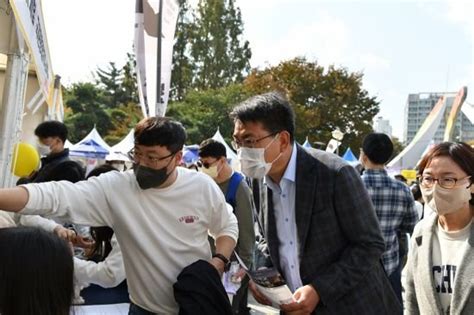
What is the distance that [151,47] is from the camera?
5531mm

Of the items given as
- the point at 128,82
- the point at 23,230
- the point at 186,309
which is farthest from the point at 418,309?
the point at 128,82

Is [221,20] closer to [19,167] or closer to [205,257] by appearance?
[19,167]

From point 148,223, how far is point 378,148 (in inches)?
101

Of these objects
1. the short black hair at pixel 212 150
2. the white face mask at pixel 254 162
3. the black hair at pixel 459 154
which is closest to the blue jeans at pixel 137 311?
the white face mask at pixel 254 162

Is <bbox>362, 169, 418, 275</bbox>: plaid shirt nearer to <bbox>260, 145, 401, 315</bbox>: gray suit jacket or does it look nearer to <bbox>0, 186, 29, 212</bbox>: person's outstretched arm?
<bbox>260, 145, 401, 315</bbox>: gray suit jacket

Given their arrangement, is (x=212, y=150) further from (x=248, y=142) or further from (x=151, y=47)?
(x=248, y=142)

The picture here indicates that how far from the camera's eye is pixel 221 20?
4172 centimetres

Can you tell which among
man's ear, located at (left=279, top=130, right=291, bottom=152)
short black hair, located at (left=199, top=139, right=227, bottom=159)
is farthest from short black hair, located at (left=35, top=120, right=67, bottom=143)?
man's ear, located at (left=279, top=130, right=291, bottom=152)

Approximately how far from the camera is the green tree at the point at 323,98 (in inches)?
1363

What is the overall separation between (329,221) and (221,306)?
64 cm

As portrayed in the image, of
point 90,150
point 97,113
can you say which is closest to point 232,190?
point 90,150

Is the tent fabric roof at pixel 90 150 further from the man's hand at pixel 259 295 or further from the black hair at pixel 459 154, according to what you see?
the black hair at pixel 459 154

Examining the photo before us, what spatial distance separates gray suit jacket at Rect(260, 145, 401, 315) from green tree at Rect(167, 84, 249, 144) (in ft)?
110

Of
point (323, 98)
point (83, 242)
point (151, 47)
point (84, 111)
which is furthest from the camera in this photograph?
point (84, 111)
